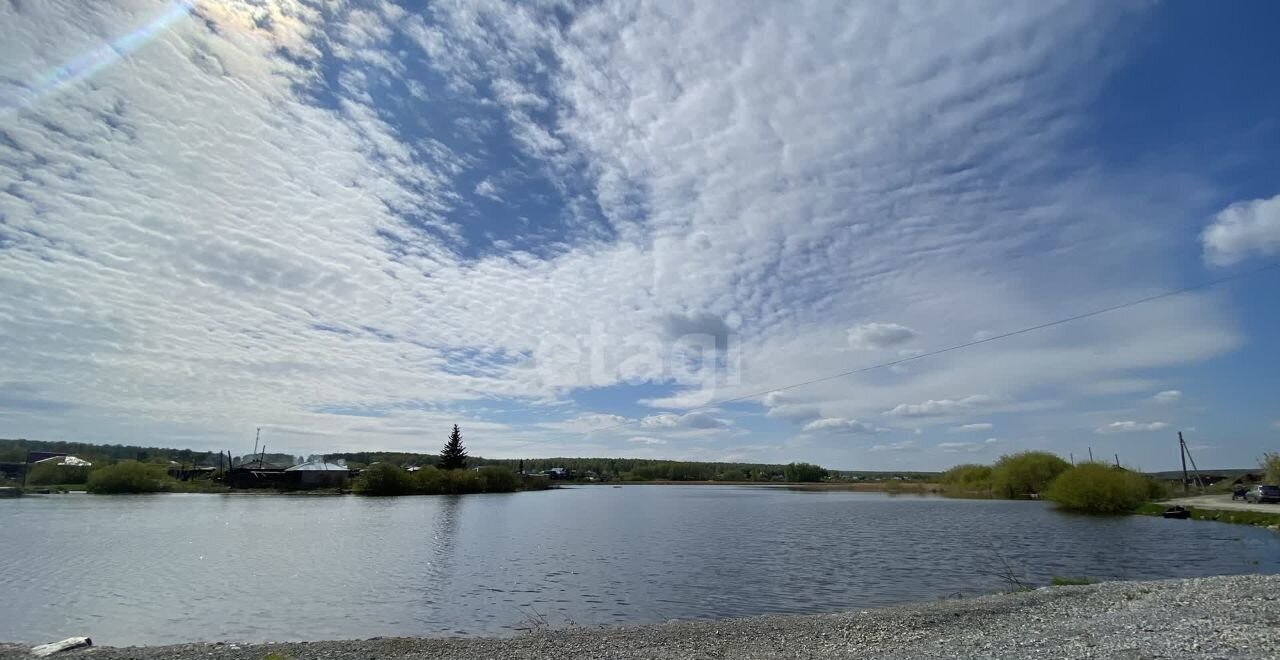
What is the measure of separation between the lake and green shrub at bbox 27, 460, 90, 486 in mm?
61370

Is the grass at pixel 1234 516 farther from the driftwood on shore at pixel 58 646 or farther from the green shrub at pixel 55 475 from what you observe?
the green shrub at pixel 55 475

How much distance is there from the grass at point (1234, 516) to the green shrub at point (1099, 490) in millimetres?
1917

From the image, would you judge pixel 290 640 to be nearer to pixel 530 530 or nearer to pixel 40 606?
pixel 40 606

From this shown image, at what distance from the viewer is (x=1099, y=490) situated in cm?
5528

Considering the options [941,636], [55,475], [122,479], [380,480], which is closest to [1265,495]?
[941,636]

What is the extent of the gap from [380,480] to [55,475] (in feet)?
163

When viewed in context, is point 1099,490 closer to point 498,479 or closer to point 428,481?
point 428,481

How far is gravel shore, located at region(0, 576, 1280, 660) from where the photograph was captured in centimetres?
1162

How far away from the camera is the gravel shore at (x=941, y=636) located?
11.6 meters

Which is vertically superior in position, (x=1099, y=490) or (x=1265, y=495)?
(x=1099, y=490)

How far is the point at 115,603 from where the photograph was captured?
21797 mm

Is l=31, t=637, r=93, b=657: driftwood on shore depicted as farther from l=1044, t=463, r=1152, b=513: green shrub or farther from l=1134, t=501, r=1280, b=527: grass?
l=1044, t=463, r=1152, b=513: green shrub

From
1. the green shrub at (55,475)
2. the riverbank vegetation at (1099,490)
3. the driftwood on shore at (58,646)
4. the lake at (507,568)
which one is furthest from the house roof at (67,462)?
the riverbank vegetation at (1099,490)

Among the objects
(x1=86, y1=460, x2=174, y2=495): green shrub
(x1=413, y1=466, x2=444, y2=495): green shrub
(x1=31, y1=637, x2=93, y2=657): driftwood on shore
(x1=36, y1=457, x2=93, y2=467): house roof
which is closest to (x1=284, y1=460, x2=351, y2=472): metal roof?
(x1=413, y1=466, x2=444, y2=495): green shrub
